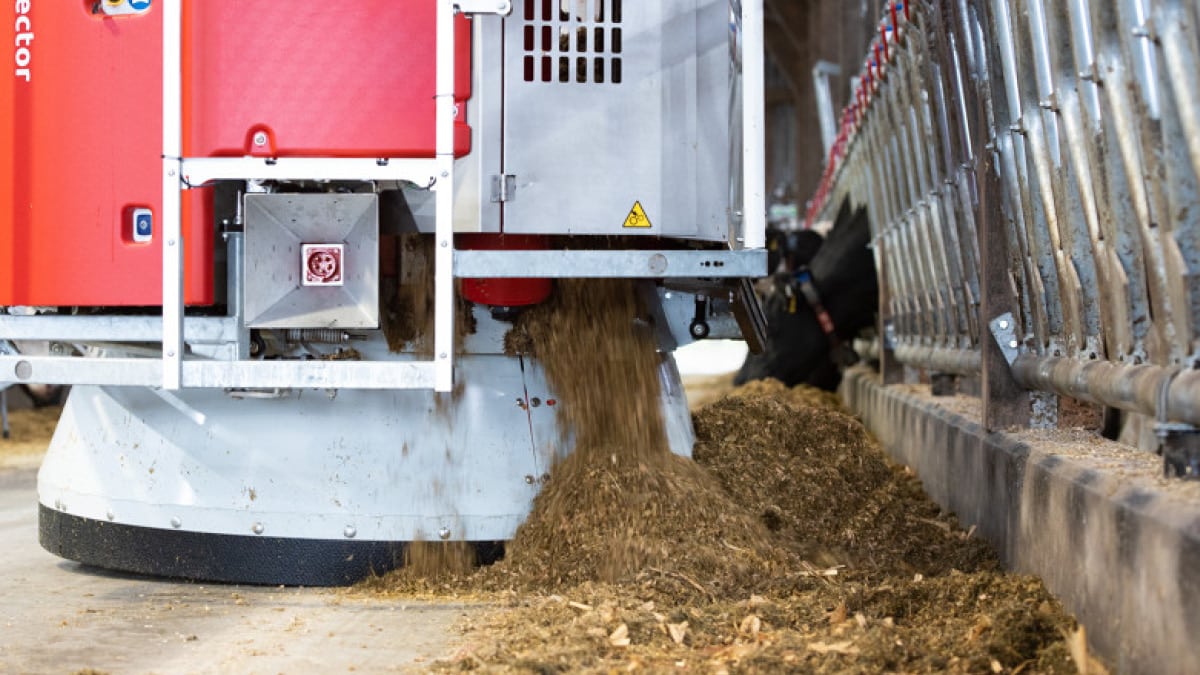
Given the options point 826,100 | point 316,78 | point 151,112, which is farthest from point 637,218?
point 826,100

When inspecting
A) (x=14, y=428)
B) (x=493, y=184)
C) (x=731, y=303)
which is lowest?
(x=14, y=428)

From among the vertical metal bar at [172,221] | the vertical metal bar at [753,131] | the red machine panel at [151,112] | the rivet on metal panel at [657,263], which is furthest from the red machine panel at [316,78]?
the vertical metal bar at [753,131]

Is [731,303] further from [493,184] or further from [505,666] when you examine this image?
[505,666]

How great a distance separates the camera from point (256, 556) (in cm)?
434

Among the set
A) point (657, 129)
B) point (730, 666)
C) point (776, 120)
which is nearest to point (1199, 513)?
point (730, 666)

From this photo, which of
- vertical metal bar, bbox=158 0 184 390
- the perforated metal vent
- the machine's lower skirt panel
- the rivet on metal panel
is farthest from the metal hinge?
the machine's lower skirt panel

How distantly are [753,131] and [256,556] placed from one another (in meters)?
1.89

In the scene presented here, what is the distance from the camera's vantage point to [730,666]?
2.99m

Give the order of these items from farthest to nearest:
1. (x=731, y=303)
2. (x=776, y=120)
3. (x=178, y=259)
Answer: (x=776, y=120) < (x=731, y=303) < (x=178, y=259)

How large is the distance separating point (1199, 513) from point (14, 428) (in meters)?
9.64

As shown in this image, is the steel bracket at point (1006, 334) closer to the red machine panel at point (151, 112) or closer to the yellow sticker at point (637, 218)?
the yellow sticker at point (637, 218)

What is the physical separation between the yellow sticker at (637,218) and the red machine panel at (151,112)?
480 mm

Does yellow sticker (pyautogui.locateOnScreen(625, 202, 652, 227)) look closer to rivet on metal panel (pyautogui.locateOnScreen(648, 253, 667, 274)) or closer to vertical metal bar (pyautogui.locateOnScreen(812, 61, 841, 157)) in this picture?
rivet on metal panel (pyautogui.locateOnScreen(648, 253, 667, 274))

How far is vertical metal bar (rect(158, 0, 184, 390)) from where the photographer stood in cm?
371
